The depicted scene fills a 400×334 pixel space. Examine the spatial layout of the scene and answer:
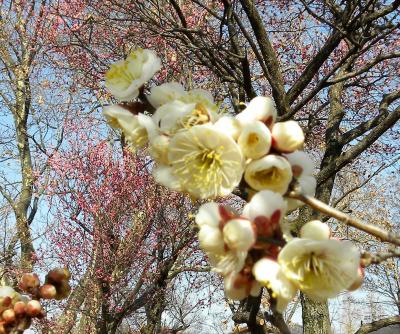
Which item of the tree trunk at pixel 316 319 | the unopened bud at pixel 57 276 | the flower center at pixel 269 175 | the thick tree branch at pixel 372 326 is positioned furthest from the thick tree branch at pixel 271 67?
the flower center at pixel 269 175

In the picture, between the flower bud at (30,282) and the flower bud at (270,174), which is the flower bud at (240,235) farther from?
the flower bud at (30,282)

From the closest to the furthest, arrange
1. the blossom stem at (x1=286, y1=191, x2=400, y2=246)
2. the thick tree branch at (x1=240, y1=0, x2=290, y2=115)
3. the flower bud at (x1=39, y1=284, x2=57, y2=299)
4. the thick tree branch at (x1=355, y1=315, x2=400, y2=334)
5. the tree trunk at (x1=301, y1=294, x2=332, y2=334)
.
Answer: the blossom stem at (x1=286, y1=191, x2=400, y2=246)
the flower bud at (x1=39, y1=284, x2=57, y2=299)
the thick tree branch at (x1=240, y1=0, x2=290, y2=115)
the tree trunk at (x1=301, y1=294, x2=332, y2=334)
the thick tree branch at (x1=355, y1=315, x2=400, y2=334)

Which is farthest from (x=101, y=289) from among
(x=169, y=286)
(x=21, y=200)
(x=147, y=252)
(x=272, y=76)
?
(x=21, y=200)

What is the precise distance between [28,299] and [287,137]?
110cm

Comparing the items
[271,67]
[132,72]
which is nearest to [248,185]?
[132,72]

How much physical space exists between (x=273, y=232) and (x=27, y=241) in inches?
385

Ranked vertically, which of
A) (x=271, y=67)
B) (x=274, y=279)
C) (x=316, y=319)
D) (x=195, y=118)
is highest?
(x=271, y=67)

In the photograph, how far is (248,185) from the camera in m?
0.95

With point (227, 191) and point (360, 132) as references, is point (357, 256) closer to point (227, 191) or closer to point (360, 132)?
point (227, 191)

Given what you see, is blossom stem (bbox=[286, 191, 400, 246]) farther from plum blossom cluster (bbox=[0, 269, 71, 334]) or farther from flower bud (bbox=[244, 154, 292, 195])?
plum blossom cluster (bbox=[0, 269, 71, 334])

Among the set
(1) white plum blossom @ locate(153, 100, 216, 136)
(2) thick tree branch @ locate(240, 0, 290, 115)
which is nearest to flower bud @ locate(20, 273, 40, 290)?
(1) white plum blossom @ locate(153, 100, 216, 136)

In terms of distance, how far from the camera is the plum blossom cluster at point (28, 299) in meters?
1.43

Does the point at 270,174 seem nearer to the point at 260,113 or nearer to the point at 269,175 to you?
the point at 269,175

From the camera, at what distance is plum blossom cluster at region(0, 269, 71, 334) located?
1.43 metres
